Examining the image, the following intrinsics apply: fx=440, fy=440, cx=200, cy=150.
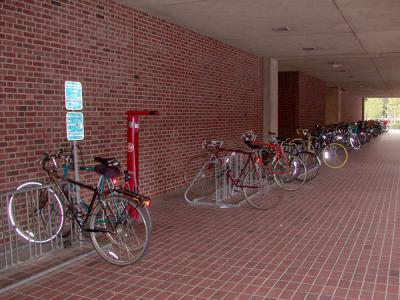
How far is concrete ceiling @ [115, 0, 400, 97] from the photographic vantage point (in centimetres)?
651

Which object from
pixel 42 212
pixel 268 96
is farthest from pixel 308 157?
pixel 42 212

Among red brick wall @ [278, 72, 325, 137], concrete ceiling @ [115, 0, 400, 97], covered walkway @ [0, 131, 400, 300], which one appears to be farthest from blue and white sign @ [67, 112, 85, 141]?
red brick wall @ [278, 72, 325, 137]

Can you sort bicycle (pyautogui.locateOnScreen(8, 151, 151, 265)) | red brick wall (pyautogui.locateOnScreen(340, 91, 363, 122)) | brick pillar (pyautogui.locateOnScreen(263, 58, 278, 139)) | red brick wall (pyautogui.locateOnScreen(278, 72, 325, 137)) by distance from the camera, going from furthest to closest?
red brick wall (pyautogui.locateOnScreen(340, 91, 363, 122)) < red brick wall (pyautogui.locateOnScreen(278, 72, 325, 137)) < brick pillar (pyautogui.locateOnScreen(263, 58, 278, 139)) < bicycle (pyautogui.locateOnScreen(8, 151, 151, 265))

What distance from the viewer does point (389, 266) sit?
399cm

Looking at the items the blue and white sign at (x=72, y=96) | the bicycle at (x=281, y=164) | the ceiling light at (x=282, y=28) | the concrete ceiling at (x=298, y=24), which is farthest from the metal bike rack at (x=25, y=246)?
the ceiling light at (x=282, y=28)

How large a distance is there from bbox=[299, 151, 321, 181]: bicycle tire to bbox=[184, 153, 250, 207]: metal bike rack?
6.63ft

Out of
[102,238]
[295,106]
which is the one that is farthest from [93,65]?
[295,106]

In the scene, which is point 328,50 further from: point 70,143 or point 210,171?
point 70,143

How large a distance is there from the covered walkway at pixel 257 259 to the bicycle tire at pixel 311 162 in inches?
75.6

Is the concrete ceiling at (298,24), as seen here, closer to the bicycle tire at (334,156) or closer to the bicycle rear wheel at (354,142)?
the bicycle tire at (334,156)

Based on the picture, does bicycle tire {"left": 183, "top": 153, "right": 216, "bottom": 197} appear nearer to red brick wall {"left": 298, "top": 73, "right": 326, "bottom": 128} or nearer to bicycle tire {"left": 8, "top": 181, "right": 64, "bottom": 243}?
bicycle tire {"left": 8, "top": 181, "right": 64, "bottom": 243}

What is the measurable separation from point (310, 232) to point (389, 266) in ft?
4.01

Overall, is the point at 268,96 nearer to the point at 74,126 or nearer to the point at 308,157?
the point at 308,157

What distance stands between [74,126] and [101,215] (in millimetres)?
1013
